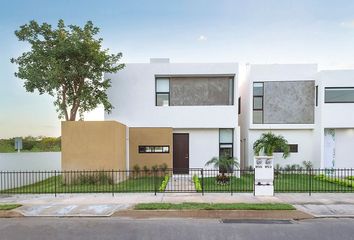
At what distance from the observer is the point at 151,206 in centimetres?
887

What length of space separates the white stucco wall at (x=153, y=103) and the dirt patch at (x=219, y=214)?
824 centimetres

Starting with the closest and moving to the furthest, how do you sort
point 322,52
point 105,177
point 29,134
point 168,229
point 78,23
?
point 168,229 → point 105,177 → point 78,23 → point 322,52 → point 29,134

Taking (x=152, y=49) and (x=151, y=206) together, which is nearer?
(x=151, y=206)

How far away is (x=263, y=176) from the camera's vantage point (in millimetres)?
10750

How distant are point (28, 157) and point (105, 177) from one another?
6.55 meters

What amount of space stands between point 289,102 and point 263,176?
8.36m

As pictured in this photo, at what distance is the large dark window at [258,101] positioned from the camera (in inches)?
687

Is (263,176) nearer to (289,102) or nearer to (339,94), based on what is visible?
(289,102)

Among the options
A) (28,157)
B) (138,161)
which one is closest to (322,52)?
(138,161)

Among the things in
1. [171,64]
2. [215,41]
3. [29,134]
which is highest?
[215,41]

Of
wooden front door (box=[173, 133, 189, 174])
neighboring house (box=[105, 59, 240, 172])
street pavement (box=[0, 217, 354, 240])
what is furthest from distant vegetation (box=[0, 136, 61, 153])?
street pavement (box=[0, 217, 354, 240])

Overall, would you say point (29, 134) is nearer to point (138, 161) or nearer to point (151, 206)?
point (138, 161)

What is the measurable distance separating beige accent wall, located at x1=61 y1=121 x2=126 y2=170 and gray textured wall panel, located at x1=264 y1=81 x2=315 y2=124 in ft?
33.0

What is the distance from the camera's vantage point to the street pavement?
6619 mm
